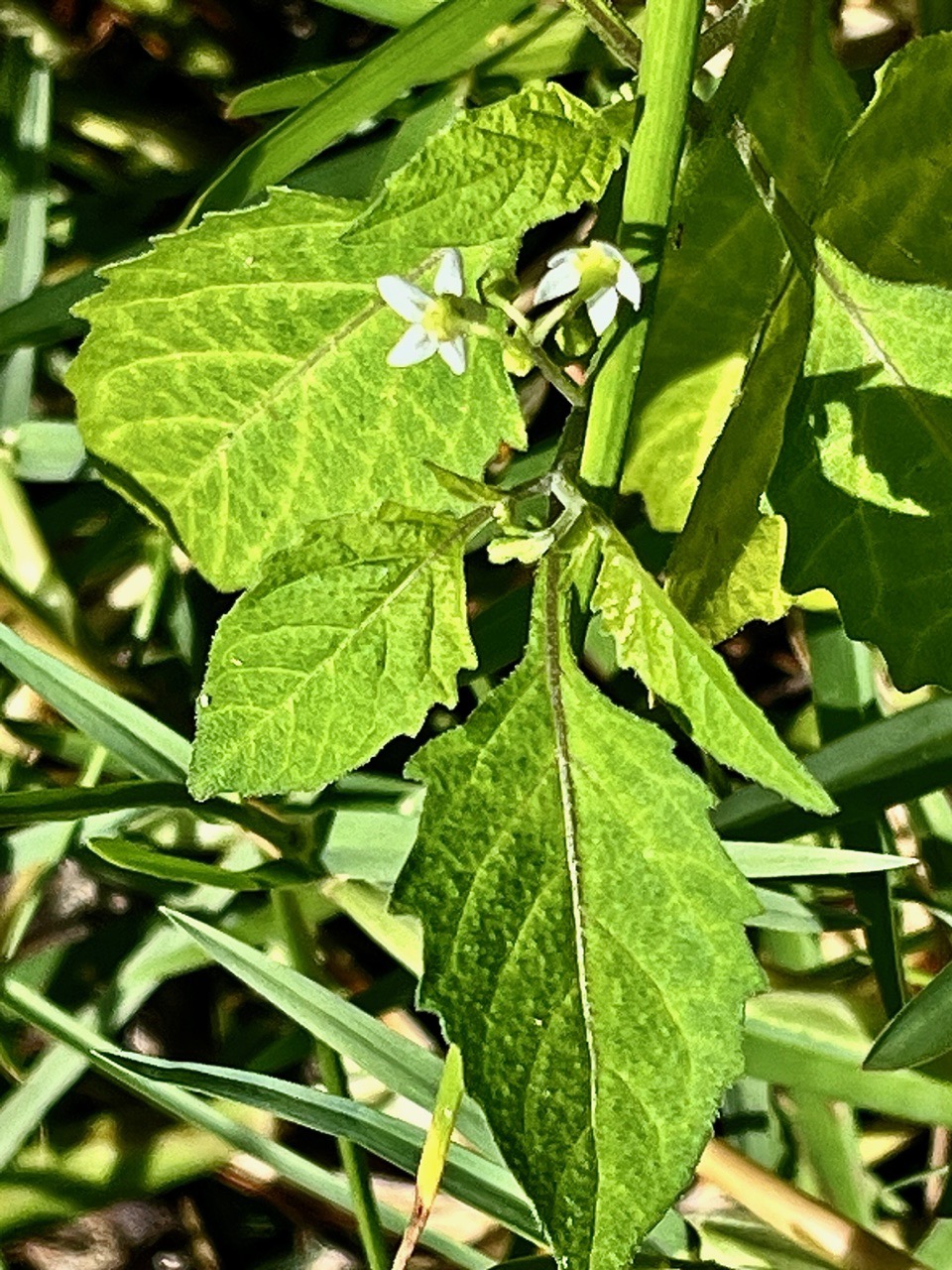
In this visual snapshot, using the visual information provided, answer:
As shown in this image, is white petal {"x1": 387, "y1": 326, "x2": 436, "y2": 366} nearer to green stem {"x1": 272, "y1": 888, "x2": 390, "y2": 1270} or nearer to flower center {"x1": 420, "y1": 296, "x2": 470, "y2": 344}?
flower center {"x1": 420, "y1": 296, "x2": 470, "y2": 344}

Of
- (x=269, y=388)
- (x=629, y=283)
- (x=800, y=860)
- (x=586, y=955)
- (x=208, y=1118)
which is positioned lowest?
(x=208, y=1118)

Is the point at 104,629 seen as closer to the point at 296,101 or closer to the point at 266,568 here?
the point at 296,101

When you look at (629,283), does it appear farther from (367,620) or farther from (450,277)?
(367,620)

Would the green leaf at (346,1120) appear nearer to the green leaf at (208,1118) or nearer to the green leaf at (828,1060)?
the green leaf at (208,1118)

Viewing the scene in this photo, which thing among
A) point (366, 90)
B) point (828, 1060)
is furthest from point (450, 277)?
point (828, 1060)

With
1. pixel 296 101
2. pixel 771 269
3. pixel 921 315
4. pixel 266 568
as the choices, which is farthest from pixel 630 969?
pixel 296 101

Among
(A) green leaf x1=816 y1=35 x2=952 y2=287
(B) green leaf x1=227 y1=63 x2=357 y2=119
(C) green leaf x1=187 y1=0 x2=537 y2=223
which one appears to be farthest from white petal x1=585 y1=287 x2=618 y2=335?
(B) green leaf x1=227 y1=63 x2=357 y2=119

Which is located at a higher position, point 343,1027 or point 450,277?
point 450,277
